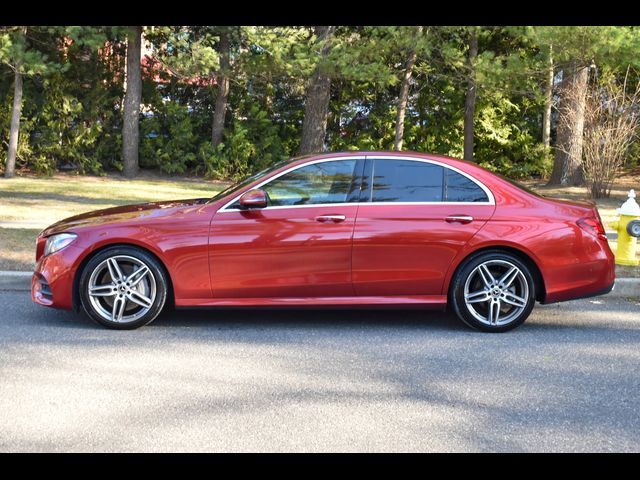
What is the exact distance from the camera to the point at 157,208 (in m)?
7.71

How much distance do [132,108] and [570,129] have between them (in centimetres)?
1022

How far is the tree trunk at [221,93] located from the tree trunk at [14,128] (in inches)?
180

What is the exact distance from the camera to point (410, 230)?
24.2ft

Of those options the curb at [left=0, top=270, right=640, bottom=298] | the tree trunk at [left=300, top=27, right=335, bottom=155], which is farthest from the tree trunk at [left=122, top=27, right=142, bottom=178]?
the curb at [left=0, top=270, right=640, bottom=298]

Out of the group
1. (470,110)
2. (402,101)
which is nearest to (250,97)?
(402,101)

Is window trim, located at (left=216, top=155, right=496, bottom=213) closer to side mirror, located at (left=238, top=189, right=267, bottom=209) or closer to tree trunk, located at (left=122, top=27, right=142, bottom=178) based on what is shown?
side mirror, located at (left=238, top=189, right=267, bottom=209)

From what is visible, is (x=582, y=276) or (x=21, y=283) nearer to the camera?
(x=582, y=276)

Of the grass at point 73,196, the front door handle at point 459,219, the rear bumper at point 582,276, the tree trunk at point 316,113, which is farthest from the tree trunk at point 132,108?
the rear bumper at point 582,276

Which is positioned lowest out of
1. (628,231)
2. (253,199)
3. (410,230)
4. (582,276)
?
(582,276)

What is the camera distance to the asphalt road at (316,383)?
483 cm

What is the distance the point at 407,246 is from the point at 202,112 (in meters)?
17.0

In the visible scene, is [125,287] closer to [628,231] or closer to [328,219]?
[328,219]

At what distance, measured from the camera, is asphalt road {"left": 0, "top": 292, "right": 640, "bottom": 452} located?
4832 mm
